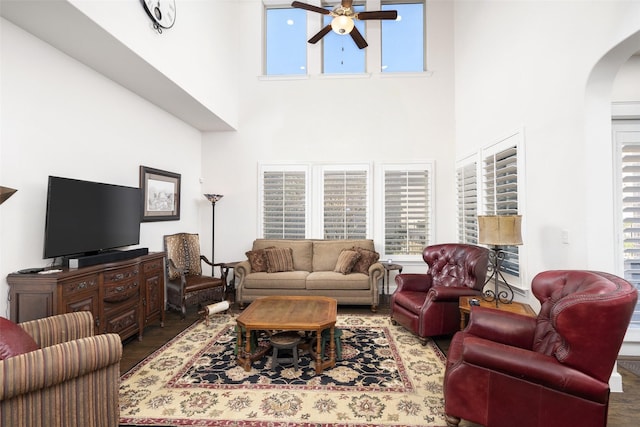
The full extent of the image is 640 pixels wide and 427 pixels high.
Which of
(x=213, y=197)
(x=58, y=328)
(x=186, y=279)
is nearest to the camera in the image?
(x=58, y=328)

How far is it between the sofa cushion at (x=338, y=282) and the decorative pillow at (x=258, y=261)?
2.61 feet

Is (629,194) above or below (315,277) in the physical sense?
above

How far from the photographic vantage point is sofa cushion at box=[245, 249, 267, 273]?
4848mm

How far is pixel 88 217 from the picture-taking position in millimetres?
2986

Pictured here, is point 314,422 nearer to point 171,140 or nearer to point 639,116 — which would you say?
point 639,116

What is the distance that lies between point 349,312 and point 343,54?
4.57 meters

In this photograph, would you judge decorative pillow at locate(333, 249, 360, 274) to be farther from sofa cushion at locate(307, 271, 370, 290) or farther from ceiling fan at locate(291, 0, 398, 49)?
ceiling fan at locate(291, 0, 398, 49)

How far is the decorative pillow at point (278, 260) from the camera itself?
4871 mm

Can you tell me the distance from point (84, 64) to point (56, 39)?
0.48m

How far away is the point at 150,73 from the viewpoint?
337cm

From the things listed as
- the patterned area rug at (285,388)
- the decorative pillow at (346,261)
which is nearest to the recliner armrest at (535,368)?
the patterned area rug at (285,388)

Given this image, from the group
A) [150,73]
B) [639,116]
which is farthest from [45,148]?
[639,116]

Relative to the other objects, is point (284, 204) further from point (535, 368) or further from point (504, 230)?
point (535, 368)

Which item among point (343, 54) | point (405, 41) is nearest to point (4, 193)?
point (343, 54)
